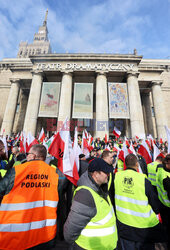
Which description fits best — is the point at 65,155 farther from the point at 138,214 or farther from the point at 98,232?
the point at 138,214

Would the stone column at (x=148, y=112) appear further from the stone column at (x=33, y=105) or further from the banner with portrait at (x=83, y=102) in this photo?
the stone column at (x=33, y=105)

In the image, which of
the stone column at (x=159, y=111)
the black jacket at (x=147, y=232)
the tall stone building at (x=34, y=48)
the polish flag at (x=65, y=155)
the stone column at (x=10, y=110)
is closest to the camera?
the black jacket at (x=147, y=232)

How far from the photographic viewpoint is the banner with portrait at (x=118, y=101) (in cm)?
1889

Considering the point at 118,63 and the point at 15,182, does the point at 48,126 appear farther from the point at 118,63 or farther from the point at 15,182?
the point at 15,182

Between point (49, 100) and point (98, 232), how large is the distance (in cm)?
1989

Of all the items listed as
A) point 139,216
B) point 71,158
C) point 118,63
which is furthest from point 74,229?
point 118,63

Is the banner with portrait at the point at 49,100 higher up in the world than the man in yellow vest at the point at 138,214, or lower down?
higher up

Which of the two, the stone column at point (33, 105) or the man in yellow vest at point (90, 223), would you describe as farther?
the stone column at point (33, 105)

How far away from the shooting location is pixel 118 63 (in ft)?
68.3

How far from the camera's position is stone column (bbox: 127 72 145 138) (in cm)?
1791

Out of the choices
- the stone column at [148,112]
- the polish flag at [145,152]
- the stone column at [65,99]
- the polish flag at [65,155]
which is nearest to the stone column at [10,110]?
the stone column at [65,99]

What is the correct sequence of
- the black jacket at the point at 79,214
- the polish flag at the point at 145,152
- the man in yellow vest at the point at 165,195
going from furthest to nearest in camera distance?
the polish flag at the point at 145,152
the man in yellow vest at the point at 165,195
the black jacket at the point at 79,214

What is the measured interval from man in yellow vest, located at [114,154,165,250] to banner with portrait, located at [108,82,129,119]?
56.1 feet

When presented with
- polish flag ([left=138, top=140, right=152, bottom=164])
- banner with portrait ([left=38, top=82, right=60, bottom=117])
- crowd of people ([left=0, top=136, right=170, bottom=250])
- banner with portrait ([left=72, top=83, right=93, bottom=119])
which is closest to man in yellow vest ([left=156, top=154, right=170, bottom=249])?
crowd of people ([left=0, top=136, right=170, bottom=250])
